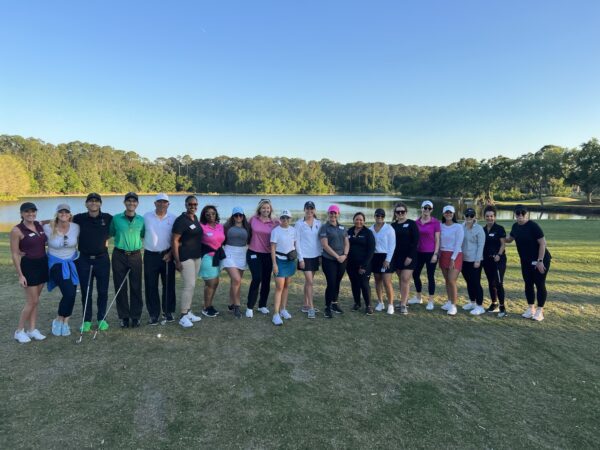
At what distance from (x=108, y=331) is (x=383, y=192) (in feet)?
459

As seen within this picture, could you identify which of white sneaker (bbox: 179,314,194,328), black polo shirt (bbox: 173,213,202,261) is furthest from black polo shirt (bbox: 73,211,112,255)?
white sneaker (bbox: 179,314,194,328)

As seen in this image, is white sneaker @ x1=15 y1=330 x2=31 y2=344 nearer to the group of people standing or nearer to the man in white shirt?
the group of people standing

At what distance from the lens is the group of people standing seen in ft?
16.0

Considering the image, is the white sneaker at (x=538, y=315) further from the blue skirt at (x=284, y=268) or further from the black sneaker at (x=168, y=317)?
the black sneaker at (x=168, y=317)

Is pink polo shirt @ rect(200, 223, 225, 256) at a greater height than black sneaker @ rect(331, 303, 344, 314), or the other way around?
pink polo shirt @ rect(200, 223, 225, 256)

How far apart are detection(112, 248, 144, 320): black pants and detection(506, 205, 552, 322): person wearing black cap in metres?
6.13

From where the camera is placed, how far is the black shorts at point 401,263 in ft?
20.2

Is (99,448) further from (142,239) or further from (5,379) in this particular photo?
(142,239)

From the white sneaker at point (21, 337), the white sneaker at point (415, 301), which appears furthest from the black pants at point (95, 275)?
the white sneaker at point (415, 301)

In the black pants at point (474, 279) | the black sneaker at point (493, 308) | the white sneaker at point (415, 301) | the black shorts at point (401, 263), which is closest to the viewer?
the black shorts at point (401, 263)

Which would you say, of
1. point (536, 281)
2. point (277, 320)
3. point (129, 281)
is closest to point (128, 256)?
point (129, 281)

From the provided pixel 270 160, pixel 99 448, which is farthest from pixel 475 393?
pixel 270 160

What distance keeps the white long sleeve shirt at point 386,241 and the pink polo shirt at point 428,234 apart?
584 millimetres

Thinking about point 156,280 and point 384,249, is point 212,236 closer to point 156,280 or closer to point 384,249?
point 156,280
